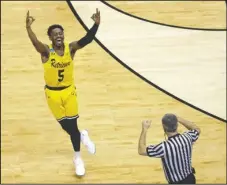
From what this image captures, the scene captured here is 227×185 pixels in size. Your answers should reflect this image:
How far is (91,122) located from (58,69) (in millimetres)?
1375

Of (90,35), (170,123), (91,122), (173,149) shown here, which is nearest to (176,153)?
(173,149)

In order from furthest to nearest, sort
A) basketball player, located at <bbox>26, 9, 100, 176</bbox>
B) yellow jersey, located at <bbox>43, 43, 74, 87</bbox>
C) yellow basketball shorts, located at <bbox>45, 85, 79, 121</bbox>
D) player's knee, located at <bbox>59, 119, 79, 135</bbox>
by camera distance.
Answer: player's knee, located at <bbox>59, 119, 79, 135</bbox>, yellow basketball shorts, located at <bbox>45, 85, 79, 121</bbox>, yellow jersey, located at <bbox>43, 43, 74, 87</bbox>, basketball player, located at <bbox>26, 9, 100, 176</bbox>

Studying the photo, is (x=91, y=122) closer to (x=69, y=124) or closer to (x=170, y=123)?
(x=69, y=124)

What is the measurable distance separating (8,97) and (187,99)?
6.68 ft

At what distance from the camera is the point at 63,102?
509cm

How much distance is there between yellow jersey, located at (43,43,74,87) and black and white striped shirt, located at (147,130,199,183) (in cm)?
121

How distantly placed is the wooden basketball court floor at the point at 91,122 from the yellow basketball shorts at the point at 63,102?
2.32ft

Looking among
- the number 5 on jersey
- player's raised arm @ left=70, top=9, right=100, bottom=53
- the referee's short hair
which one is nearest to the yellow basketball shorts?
the number 5 on jersey

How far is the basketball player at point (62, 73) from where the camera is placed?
4.74 metres

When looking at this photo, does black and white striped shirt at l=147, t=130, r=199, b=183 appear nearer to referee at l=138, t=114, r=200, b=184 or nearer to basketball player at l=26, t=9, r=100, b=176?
referee at l=138, t=114, r=200, b=184

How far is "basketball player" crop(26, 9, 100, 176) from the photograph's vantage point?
4.74 meters

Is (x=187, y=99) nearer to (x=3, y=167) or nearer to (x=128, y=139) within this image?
(x=128, y=139)

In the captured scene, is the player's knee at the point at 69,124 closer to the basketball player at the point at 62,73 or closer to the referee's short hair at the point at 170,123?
the basketball player at the point at 62,73

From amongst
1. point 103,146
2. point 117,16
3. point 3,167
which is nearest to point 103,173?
point 103,146
